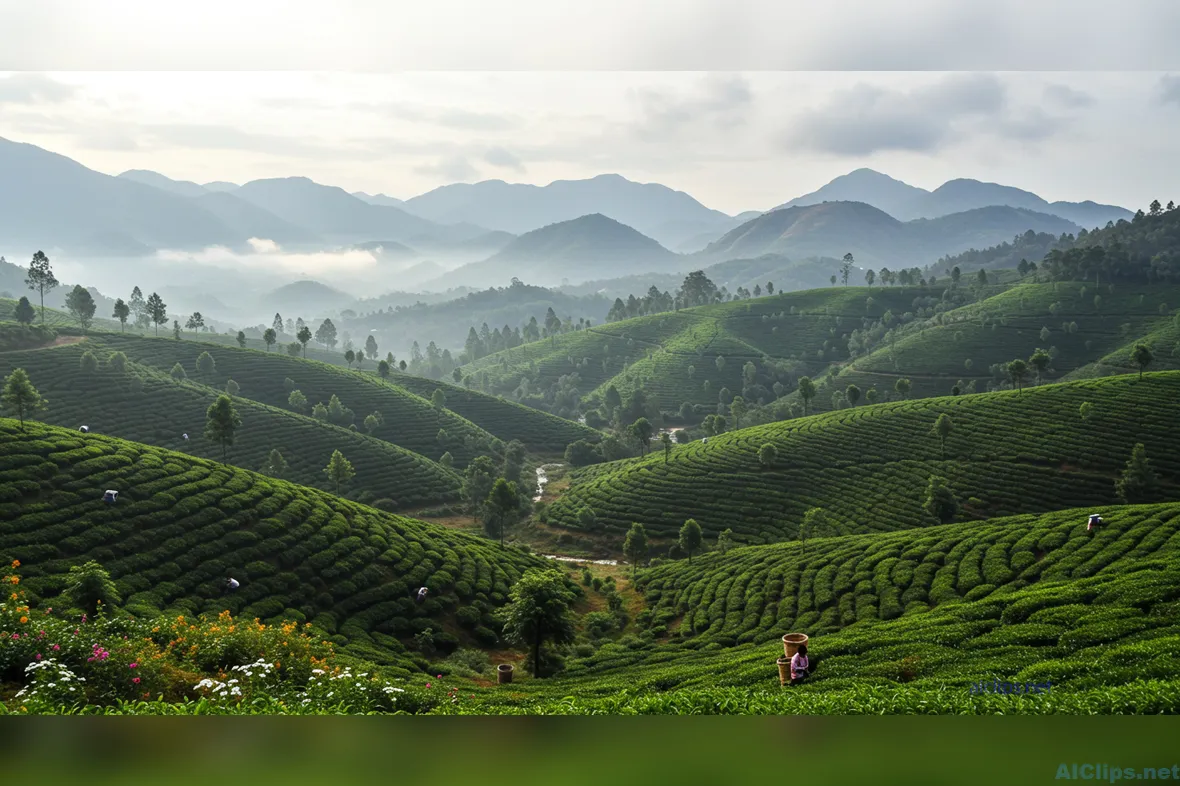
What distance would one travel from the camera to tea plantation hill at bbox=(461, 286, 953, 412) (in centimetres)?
13275

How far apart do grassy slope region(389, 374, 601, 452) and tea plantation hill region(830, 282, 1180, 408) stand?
44.4 meters

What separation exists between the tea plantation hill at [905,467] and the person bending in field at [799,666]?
40.2m

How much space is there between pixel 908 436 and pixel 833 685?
187 ft

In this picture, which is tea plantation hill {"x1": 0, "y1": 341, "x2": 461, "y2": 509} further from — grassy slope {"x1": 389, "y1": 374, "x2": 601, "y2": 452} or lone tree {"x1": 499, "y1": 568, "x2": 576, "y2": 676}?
lone tree {"x1": 499, "y1": 568, "x2": 576, "y2": 676}

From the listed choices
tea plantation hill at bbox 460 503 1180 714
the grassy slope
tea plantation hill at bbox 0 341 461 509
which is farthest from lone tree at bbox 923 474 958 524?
the grassy slope

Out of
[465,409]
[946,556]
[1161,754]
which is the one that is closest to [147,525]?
[1161,754]

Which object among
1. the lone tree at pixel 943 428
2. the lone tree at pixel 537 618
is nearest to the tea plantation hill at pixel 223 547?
the lone tree at pixel 537 618

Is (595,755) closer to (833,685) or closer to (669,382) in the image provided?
(833,685)

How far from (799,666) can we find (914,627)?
305 inches

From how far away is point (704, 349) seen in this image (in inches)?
5738

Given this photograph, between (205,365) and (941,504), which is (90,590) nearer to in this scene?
(941,504)

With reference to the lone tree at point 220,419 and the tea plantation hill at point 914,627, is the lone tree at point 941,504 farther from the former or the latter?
the lone tree at point 220,419

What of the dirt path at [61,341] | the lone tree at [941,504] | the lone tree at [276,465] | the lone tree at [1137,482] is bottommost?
the lone tree at [276,465]

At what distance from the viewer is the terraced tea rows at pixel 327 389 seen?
8569 centimetres
